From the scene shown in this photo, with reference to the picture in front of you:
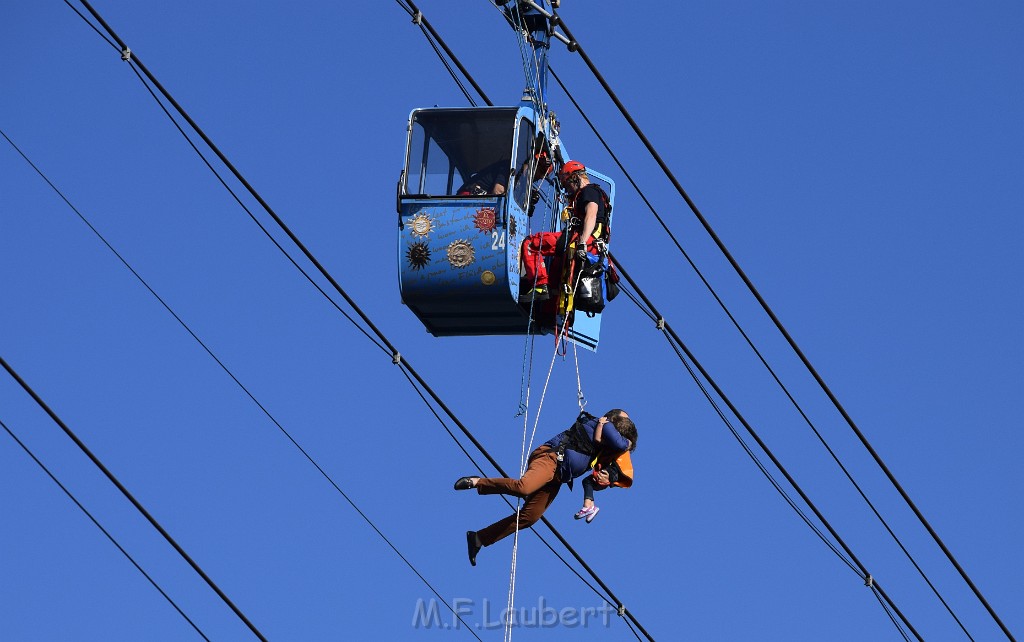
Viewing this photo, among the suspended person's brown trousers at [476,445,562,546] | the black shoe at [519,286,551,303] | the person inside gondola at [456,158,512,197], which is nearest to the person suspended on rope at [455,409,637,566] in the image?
the suspended person's brown trousers at [476,445,562,546]

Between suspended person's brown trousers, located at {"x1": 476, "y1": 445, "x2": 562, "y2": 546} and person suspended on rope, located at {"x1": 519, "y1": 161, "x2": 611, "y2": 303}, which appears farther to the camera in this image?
person suspended on rope, located at {"x1": 519, "y1": 161, "x2": 611, "y2": 303}

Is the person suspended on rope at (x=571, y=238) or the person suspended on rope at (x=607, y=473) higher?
the person suspended on rope at (x=571, y=238)

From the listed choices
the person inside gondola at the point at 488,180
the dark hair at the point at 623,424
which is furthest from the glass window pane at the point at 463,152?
the dark hair at the point at 623,424

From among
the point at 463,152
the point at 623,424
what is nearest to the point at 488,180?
the point at 463,152

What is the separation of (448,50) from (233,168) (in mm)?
2453

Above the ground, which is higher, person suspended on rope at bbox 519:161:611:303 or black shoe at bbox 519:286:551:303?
person suspended on rope at bbox 519:161:611:303

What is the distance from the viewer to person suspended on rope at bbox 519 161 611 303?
78.0ft

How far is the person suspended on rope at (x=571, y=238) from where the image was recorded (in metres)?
23.8

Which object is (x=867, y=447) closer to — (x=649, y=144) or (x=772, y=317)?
(x=772, y=317)

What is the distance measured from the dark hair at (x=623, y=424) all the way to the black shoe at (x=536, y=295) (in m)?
1.25

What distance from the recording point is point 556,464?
2300 cm

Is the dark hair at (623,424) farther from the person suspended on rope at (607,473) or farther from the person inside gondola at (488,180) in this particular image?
the person inside gondola at (488,180)

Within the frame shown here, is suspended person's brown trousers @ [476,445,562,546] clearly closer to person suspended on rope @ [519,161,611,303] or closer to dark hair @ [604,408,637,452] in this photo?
dark hair @ [604,408,637,452]

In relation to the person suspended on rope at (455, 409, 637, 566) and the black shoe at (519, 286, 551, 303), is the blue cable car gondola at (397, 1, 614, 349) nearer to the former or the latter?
the black shoe at (519, 286, 551, 303)
